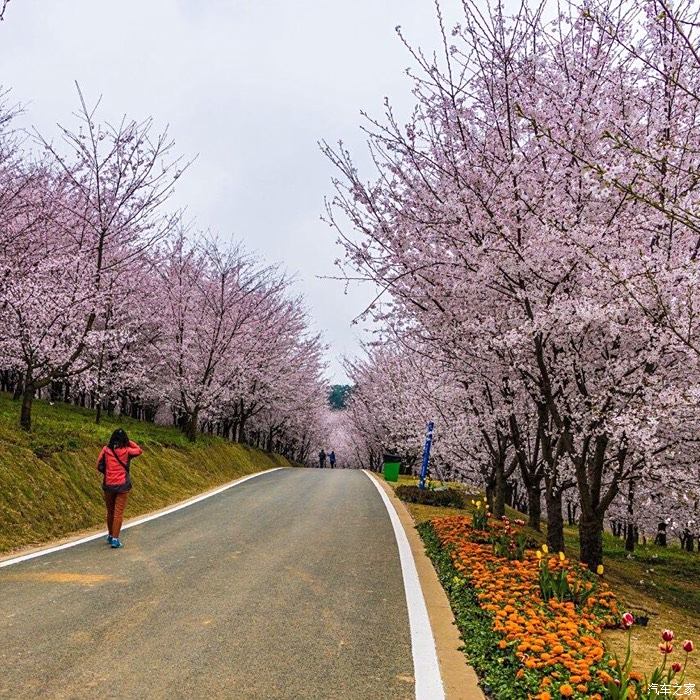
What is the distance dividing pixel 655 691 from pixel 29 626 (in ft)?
15.8

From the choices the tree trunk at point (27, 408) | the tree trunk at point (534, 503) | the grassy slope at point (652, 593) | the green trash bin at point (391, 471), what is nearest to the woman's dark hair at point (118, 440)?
the tree trunk at point (27, 408)

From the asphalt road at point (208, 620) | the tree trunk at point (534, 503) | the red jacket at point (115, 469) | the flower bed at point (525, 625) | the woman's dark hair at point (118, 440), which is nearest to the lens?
the flower bed at point (525, 625)

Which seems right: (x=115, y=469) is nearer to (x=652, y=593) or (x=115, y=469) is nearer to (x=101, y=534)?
(x=101, y=534)

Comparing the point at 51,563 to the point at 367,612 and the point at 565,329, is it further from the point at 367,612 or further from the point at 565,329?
the point at 565,329

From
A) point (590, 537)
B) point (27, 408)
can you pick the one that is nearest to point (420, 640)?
point (590, 537)

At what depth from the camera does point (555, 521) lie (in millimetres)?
10922

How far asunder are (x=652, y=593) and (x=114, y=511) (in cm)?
1026

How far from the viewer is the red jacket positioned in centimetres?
917

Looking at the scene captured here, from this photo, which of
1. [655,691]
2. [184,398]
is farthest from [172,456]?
[655,691]

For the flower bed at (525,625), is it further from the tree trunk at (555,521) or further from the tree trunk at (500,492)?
the tree trunk at (500,492)

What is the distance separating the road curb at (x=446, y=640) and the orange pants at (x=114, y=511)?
4454mm

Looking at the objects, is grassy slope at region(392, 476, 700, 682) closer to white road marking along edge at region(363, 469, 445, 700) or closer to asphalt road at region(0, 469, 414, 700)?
white road marking along edge at region(363, 469, 445, 700)

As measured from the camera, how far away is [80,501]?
444 inches

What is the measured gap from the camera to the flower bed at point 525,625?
406cm
